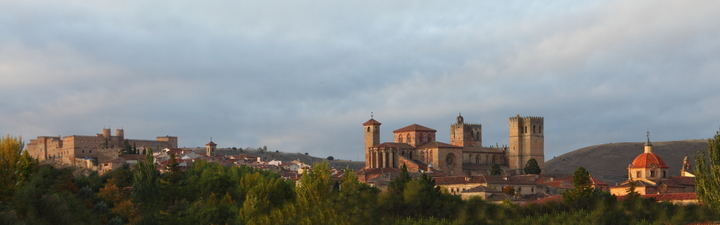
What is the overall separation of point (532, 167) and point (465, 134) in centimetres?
1117

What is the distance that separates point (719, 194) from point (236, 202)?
24.7 metres

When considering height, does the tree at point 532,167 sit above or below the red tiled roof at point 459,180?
above

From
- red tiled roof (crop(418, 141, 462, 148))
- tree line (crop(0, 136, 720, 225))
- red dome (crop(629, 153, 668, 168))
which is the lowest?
tree line (crop(0, 136, 720, 225))

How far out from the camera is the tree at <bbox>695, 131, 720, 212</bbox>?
4691 cm

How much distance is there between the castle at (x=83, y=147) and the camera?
9969cm

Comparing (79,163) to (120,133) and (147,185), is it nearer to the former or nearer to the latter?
(120,133)

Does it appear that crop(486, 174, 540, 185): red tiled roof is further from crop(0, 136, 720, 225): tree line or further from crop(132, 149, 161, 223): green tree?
crop(132, 149, 161, 223): green tree

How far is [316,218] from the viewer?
34156 mm

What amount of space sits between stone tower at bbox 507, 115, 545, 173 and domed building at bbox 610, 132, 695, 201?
2419cm

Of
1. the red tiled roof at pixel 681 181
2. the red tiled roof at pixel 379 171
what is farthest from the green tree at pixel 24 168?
the red tiled roof at pixel 681 181

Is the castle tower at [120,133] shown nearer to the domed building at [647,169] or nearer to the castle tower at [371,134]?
the castle tower at [371,134]

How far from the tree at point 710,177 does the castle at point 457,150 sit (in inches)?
1625

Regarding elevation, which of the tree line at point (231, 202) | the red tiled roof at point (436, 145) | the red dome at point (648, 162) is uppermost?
the red tiled roof at point (436, 145)

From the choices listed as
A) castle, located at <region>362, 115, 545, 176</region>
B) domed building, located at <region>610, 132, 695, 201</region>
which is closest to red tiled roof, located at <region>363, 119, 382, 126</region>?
castle, located at <region>362, 115, 545, 176</region>
